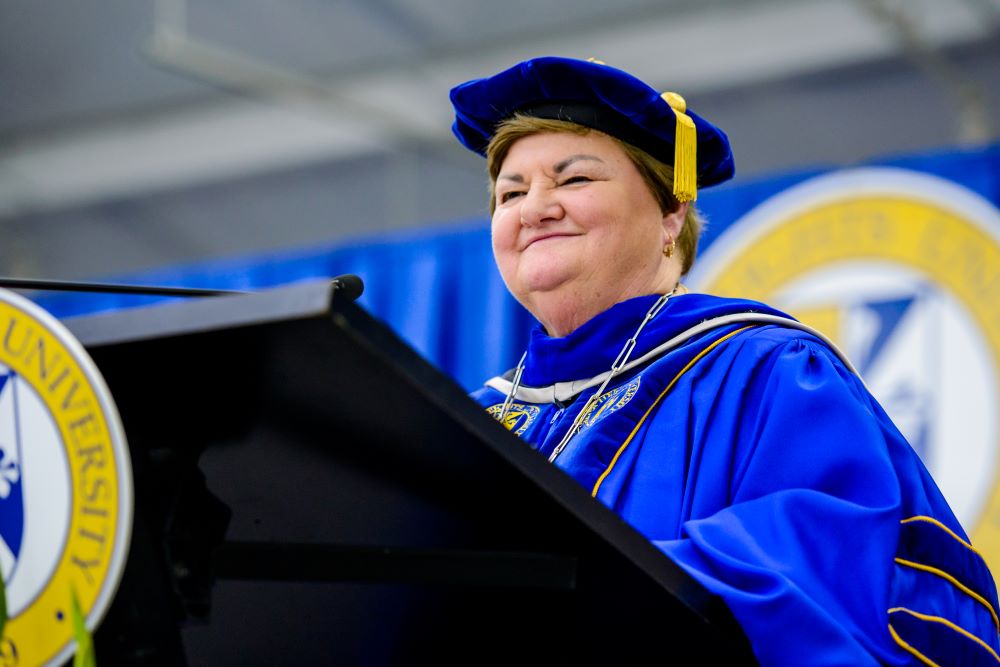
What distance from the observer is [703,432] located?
1349mm

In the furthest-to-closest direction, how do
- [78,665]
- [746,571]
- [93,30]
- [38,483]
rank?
[93,30], [746,571], [38,483], [78,665]

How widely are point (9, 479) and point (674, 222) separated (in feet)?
3.44

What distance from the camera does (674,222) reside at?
1.74 m

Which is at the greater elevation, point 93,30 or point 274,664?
point 93,30

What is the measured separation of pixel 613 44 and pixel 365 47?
1147 millimetres

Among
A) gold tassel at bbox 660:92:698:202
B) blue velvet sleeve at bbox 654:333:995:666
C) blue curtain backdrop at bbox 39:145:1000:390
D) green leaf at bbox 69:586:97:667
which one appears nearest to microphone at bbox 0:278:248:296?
green leaf at bbox 69:586:97:667

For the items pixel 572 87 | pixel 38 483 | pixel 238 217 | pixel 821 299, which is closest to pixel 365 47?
pixel 238 217

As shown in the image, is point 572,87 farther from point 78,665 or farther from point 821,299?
point 821,299

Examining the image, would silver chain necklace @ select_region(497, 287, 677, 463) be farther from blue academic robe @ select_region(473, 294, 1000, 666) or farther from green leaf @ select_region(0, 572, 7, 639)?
green leaf @ select_region(0, 572, 7, 639)

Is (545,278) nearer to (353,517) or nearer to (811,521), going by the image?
(811,521)

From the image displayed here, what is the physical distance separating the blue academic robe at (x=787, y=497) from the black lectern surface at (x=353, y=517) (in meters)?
0.07

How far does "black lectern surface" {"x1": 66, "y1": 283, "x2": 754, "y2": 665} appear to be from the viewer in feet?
2.76

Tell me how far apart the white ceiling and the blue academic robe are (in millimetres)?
3019

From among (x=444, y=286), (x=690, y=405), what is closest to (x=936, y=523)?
(x=690, y=405)
